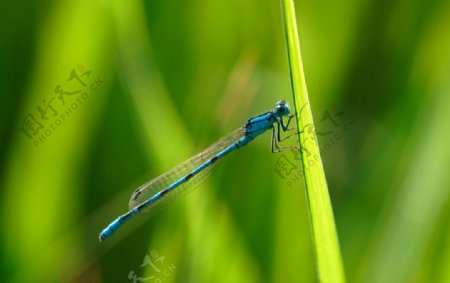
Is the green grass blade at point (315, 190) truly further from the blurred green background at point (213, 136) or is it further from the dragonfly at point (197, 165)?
the dragonfly at point (197, 165)

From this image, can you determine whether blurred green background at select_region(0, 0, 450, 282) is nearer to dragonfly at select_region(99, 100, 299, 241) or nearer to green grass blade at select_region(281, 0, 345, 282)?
dragonfly at select_region(99, 100, 299, 241)

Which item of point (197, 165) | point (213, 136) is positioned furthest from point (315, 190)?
point (197, 165)

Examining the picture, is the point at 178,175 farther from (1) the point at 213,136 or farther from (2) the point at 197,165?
(1) the point at 213,136

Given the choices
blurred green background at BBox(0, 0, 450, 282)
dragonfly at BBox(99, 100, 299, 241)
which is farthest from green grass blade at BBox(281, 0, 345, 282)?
dragonfly at BBox(99, 100, 299, 241)

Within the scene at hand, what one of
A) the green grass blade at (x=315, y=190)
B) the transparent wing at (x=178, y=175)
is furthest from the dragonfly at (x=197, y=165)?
the green grass blade at (x=315, y=190)

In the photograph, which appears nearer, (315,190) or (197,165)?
(315,190)

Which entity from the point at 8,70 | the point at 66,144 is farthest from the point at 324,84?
the point at 8,70

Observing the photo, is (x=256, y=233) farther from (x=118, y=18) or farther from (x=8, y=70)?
(x=8, y=70)
